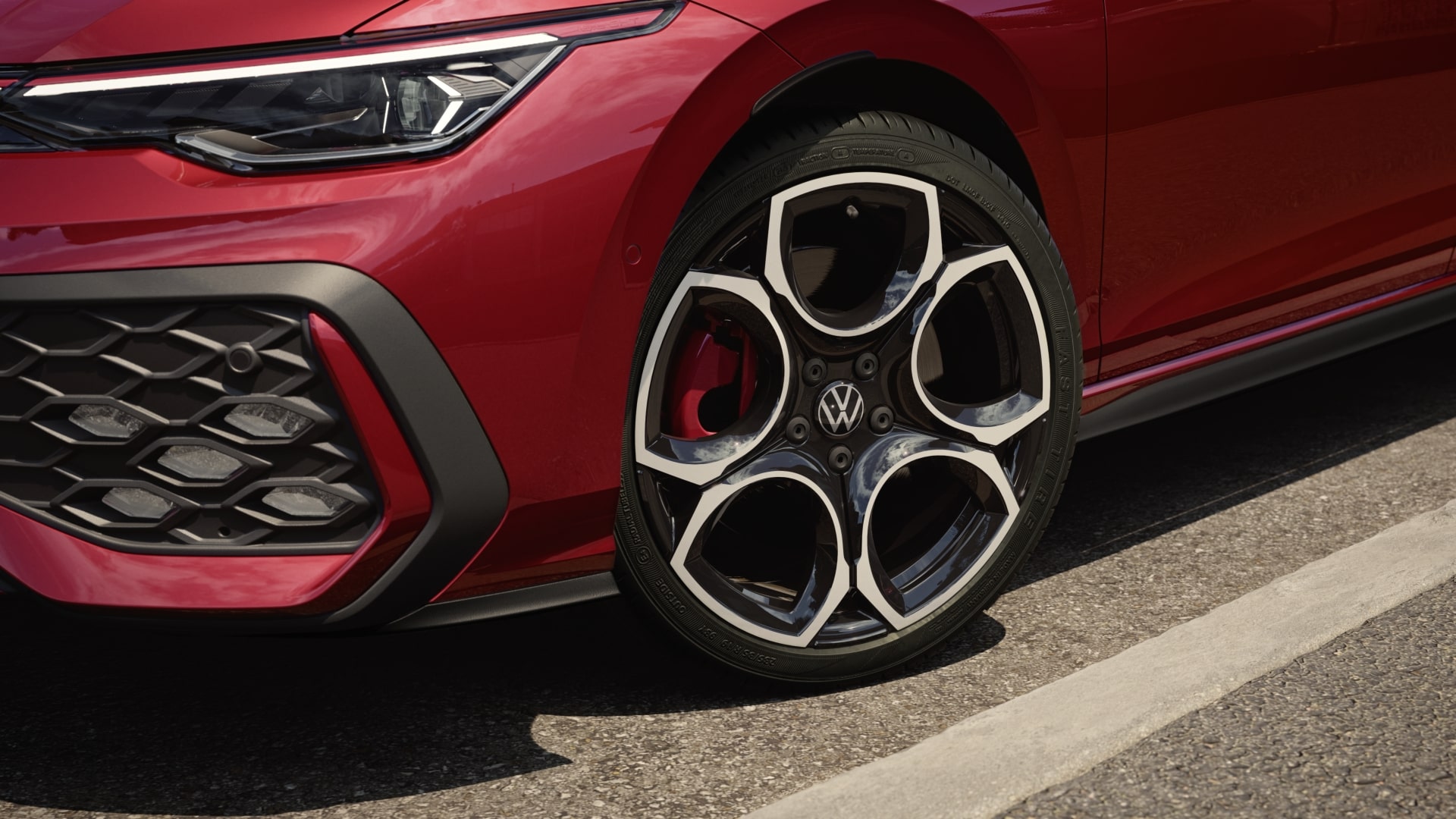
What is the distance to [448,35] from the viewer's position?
1783 mm

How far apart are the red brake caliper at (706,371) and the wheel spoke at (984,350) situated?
0.27 m

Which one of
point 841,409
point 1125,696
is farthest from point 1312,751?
point 841,409

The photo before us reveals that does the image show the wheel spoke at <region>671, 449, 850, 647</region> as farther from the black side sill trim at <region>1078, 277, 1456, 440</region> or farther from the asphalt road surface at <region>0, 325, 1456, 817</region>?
the black side sill trim at <region>1078, 277, 1456, 440</region>

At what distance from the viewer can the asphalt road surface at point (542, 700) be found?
199 centimetres

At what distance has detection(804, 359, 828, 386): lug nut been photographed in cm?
217

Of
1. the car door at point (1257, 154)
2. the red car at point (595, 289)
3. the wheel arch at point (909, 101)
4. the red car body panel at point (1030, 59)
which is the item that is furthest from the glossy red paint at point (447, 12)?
the car door at point (1257, 154)

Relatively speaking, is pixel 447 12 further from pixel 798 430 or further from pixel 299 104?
pixel 798 430

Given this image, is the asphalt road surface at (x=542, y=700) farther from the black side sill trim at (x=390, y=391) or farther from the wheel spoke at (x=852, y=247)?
the wheel spoke at (x=852, y=247)

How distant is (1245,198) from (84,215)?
74.9 inches

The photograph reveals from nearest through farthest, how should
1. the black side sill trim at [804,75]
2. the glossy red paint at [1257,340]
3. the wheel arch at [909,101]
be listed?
the black side sill trim at [804,75] → the wheel arch at [909,101] → the glossy red paint at [1257,340]

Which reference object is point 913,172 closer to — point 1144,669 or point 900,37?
point 900,37

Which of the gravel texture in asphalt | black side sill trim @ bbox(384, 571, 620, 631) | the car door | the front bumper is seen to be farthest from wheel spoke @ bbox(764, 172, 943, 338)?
the gravel texture in asphalt

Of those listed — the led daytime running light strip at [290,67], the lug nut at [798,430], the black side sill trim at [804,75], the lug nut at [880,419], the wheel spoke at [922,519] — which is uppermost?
the led daytime running light strip at [290,67]

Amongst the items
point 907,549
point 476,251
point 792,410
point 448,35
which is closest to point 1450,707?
point 907,549
